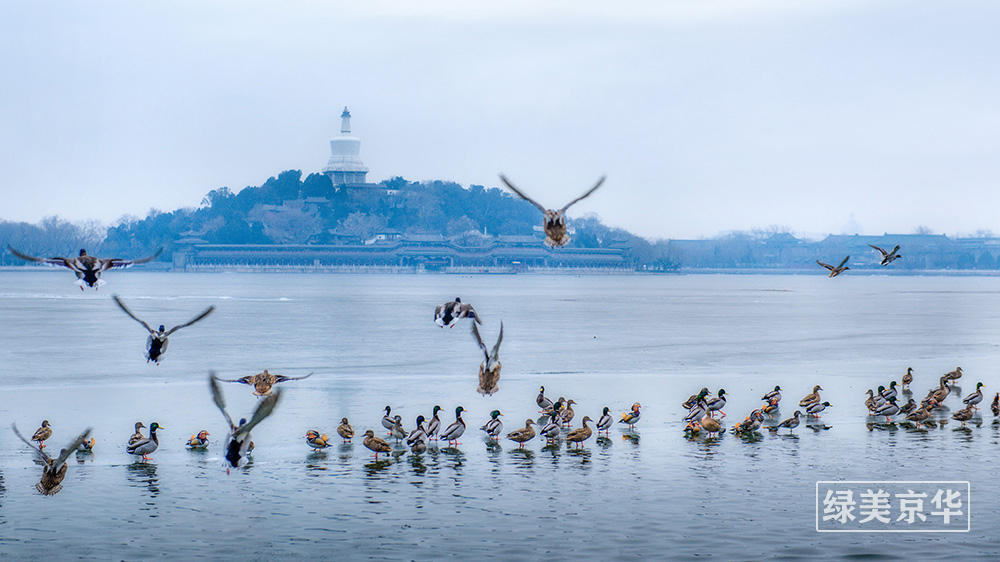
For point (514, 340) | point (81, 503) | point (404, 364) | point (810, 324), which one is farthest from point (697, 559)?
point (810, 324)

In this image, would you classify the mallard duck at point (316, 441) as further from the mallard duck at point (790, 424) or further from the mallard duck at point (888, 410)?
the mallard duck at point (888, 410)

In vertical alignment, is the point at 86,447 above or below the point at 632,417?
below

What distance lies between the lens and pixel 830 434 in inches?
750

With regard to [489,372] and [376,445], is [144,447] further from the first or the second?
[489,372]

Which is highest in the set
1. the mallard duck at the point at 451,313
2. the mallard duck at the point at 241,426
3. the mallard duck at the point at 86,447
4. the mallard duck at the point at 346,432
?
the mallard duck at the point at 451,313

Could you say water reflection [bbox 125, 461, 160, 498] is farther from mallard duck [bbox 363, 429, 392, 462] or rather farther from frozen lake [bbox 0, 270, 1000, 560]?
mallard duck [bbox 363, 429, 392, 462]

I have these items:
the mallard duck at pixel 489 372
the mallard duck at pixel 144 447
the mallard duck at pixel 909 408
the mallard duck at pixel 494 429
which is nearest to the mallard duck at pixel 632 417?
the mallard duck at pixel 494 429

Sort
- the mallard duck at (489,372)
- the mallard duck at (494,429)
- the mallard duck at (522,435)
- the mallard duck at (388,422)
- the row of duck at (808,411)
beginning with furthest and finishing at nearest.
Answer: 1. the row of duck at (808,411)
2. the mallard duck at (388,422)
3. the mallard duck at (494,429)
4. the mallard duck at (522,435)
5. the mallard duck at (489,372)

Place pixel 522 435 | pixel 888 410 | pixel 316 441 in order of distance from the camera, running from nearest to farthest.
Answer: pixel 316 441, pixel 522 435, pixel 888 410

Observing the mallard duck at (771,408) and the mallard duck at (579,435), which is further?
the mallard duck at (771,408)

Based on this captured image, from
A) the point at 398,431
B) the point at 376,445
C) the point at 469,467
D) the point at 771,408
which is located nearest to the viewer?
the point at 469,467

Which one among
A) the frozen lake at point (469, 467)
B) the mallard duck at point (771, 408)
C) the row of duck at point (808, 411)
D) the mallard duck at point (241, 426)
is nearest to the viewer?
the mallard duck at point (241, 426)

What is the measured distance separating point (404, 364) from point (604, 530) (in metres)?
19.5

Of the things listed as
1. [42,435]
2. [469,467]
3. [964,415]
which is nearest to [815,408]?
[964,415]
